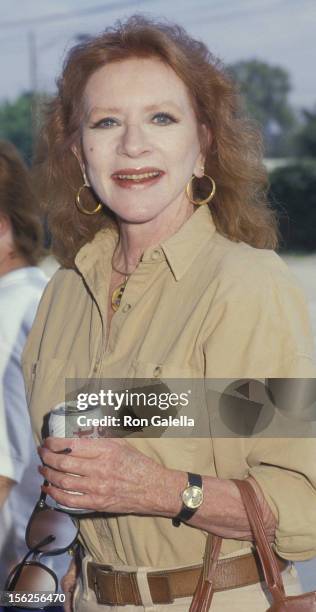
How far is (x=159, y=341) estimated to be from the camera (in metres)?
2.21

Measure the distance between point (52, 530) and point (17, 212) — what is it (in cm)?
154

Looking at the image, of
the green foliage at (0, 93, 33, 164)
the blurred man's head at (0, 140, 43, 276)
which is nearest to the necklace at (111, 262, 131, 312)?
the blurred man's head at (0, 140, 43, 276)

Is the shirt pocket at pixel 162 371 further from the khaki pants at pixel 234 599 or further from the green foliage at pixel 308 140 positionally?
the green foliage at pixel 308 140

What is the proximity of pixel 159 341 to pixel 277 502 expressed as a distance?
0.42 metres

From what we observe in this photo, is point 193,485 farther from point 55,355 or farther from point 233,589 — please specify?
point 55,355

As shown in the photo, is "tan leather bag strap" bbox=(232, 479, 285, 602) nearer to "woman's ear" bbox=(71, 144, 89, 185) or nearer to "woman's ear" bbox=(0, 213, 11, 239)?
"woman's ear" bbox=(71, 144, 89, 185)

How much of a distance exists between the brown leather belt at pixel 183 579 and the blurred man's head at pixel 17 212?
5.53 feet

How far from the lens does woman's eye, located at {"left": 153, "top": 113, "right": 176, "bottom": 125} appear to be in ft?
7.79

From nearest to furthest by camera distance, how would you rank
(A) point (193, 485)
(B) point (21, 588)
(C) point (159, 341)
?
(A) point (193, 485) → (C) point (159, 341) → (B) point (21, 588)

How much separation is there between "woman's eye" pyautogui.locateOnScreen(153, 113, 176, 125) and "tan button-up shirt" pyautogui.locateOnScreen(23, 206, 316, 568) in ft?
0.72

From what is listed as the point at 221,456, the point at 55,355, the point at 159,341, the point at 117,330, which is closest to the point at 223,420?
the point at 221,456

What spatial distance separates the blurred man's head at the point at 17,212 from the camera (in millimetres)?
3721

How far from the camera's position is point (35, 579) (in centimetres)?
266

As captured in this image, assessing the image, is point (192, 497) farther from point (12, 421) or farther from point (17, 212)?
point (17, 212)
